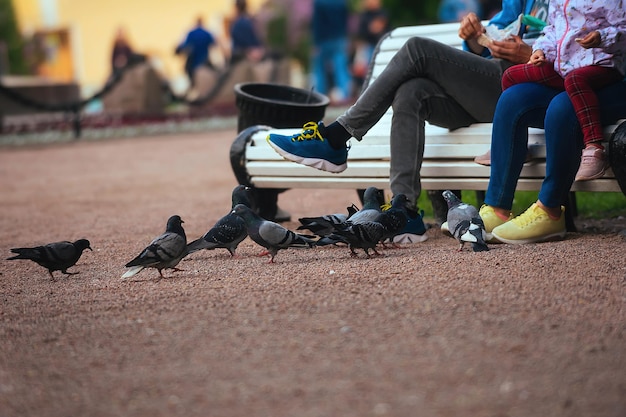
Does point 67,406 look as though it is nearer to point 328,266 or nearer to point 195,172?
point 328,266

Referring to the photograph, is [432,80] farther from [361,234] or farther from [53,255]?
[53,255]

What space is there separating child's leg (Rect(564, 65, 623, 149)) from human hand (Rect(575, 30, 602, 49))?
101 mm

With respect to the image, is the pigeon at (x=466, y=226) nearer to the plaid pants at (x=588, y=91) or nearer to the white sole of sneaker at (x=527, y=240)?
the white sole of sneaker at (x=527, y=240)

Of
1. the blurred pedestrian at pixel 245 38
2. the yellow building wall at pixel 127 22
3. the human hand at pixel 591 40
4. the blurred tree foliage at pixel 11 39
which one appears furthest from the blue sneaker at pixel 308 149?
the yellow building wall at pixel 127 22

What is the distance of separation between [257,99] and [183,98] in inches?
483

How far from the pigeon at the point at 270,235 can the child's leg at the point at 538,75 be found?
1.20 m

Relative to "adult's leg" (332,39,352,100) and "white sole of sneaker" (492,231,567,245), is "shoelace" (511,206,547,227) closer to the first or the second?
"white sole of sneaker" (492,231,567,245)

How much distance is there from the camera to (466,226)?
463 cm

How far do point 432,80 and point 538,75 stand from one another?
1.81 ft

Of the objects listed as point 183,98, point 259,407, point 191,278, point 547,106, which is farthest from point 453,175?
point 183,98

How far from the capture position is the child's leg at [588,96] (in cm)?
451

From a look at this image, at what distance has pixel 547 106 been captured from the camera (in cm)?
475

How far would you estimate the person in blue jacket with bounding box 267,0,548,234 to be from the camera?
4.99m

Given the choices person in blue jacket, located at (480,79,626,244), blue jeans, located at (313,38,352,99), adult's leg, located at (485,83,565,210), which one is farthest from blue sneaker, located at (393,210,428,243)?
blue jeans, located at (313,38,352,99)
